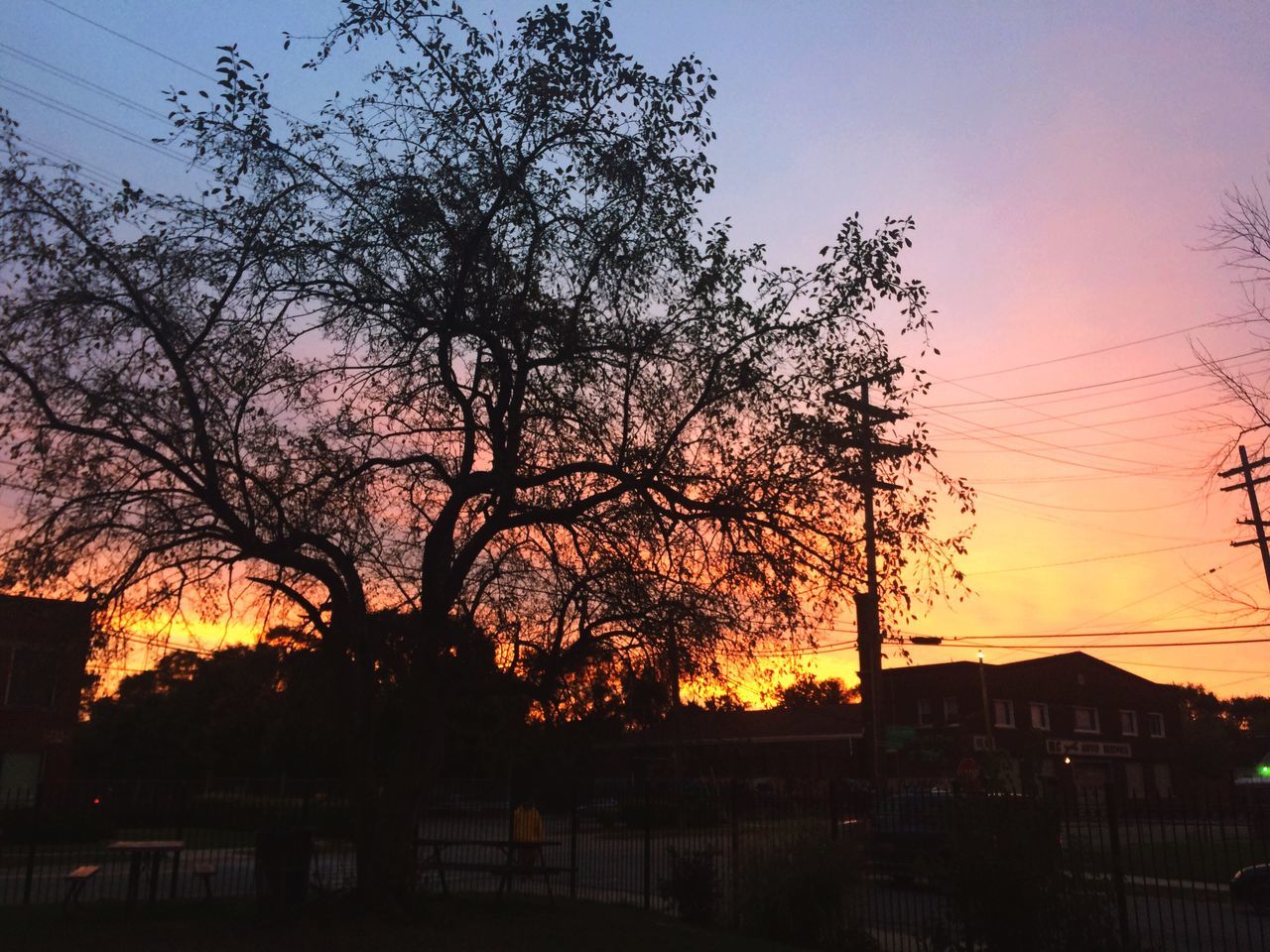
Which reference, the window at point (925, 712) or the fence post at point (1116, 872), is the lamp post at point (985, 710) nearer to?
the window at point (925, 712)

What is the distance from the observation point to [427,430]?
13922 millimetres

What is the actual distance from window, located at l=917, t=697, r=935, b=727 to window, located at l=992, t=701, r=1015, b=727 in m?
3.14

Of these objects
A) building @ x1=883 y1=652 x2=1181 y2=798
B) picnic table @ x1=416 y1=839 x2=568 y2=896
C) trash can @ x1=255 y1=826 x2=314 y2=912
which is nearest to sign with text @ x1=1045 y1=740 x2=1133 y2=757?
building @ x1=883 y1=652 x2=1181 y2=798

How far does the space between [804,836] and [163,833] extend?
23027 millimetres

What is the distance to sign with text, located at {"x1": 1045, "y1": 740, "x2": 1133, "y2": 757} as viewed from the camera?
54.0m

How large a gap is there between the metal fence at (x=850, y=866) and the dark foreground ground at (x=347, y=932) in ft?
2.08

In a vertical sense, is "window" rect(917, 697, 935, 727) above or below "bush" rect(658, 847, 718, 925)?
above

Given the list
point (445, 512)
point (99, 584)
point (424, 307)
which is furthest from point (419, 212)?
point (99, 584)

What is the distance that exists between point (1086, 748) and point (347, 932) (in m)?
52.5

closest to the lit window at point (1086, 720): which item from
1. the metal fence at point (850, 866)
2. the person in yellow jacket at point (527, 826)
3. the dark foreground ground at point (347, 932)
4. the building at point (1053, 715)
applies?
the building at point (1053, 715)

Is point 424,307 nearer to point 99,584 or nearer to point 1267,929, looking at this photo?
point 99,584

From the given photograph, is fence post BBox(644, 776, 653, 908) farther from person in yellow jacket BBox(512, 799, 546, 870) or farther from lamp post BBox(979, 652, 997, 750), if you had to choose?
lamp post BBox(979, 652, 997, 750)

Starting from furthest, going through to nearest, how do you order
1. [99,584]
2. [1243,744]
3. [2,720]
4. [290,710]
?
[1243,744]
[2,720]
[290,710]
[99,584]

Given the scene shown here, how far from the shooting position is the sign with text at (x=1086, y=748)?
177 feet
